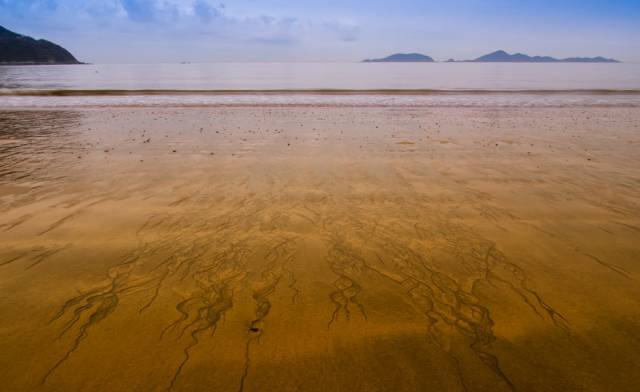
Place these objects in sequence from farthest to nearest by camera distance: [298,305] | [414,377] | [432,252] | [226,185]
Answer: [226,185] → [432,252] → [298,305] → [414,377]

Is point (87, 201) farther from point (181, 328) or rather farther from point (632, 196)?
point (632, 196)

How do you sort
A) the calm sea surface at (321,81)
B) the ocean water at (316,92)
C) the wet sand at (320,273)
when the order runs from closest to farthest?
the wet sand at (320,273) → the ocean water at (316,92) → the calm sea surface at (321,81)

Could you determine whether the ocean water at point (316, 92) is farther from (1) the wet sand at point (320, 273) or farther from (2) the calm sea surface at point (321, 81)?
(1) the wet sand at point (320, 273)

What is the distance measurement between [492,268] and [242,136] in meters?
11.1

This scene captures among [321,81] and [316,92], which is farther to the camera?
[321,81]

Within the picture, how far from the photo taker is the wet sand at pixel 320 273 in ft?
9.98

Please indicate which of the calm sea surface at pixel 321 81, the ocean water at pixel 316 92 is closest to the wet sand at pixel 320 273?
the ocean water at pixel 316 92

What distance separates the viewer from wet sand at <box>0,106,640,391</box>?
3.04 meters

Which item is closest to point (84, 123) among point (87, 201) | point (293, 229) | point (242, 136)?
point (242, 136)

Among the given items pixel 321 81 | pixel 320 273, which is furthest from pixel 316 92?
pixel 320 273

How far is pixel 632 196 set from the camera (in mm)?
7277

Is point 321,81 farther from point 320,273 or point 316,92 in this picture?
point 320,273

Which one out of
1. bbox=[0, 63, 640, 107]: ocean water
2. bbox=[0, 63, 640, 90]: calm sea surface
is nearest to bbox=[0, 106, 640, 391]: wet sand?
bbox=[0, 63, 640, 107]: ocean water

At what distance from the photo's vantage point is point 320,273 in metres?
4.57
